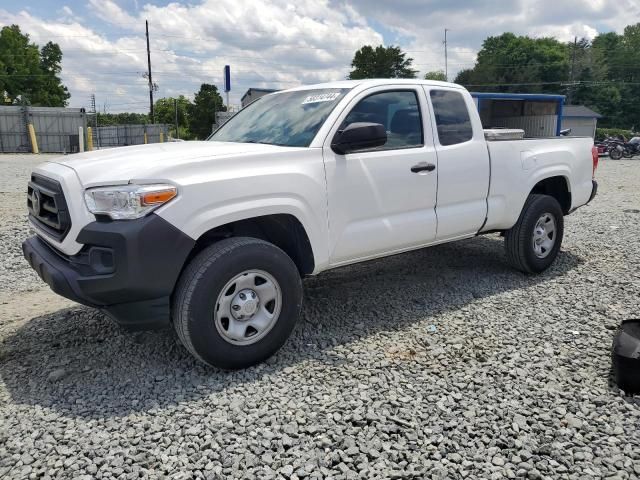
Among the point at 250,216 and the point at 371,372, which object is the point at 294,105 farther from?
the point at 371,372

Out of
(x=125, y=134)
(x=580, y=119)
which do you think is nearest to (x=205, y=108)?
(x=125, y=134)

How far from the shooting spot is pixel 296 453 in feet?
8.45

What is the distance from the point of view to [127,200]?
115 inches

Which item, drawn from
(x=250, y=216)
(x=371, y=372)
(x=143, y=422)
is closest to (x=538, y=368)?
(x=371, y=372)

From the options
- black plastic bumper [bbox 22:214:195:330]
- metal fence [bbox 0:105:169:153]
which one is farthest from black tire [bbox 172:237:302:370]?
metal fence [bbox 0:105:169:153]

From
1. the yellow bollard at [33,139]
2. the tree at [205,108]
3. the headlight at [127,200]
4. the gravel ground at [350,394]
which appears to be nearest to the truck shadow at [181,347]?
the gravel ground at [350,394]

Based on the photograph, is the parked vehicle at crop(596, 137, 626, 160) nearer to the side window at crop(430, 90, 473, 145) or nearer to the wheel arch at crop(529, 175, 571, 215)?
the wheel arch at crop(529, 175, 571, 215)

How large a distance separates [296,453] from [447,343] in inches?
66.0

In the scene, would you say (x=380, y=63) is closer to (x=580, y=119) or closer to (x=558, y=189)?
(x=580, y=119)

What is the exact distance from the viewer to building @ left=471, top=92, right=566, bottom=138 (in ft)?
32.9

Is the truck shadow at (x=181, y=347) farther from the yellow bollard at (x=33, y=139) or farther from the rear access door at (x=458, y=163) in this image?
the yellow bollard at (x=33, y=139)

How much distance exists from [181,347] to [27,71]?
2197 inches

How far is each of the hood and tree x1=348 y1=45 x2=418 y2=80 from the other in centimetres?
5991

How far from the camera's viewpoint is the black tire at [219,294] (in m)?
3.09
